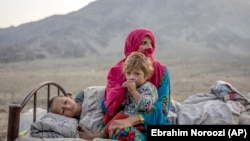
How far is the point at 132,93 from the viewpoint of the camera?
3375 mm

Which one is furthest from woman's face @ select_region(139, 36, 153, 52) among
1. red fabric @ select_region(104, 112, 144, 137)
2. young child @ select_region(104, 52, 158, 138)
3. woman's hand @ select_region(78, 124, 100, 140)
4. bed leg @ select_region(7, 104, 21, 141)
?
bed leg @ select_region(7, 104, 21, 141)

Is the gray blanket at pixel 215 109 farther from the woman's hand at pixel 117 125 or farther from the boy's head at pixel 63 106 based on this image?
the boy's head at pixel 63 106

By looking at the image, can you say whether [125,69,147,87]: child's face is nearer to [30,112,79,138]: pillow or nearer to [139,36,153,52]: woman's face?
[139,36,153,52]: woman's face

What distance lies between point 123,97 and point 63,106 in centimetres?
74

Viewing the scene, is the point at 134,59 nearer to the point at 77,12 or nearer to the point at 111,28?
the point at 111,28

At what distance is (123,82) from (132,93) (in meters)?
0.43

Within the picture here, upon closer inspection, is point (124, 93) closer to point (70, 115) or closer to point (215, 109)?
point (70, 115)

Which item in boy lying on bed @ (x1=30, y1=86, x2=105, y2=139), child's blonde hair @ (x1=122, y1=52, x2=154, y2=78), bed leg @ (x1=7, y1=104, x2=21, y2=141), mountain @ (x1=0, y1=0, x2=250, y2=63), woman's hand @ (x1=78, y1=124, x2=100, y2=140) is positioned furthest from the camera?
mountain @ (x1=0, y1=0, x2=250, y2=63)

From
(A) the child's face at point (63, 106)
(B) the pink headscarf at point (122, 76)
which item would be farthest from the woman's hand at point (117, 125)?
(A) the child's face at point (63, 106)

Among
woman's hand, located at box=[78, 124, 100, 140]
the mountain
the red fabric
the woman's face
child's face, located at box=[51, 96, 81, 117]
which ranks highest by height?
the mountain

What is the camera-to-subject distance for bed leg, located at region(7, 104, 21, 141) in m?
3.28

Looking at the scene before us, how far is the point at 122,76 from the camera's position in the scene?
3.84 metres

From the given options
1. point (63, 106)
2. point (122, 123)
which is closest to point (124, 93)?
point (122, 123)

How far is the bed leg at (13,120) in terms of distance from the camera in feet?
10.8
